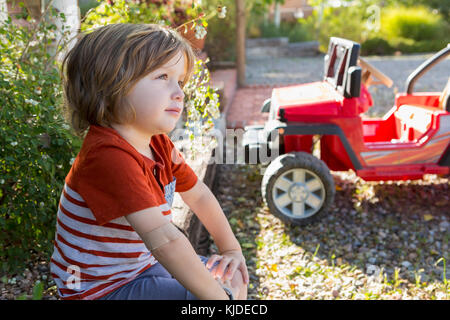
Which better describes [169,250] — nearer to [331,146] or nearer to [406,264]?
[406,264]

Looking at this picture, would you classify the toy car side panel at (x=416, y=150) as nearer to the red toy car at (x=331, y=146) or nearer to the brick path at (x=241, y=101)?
the red toy car at (x=331, y=146)

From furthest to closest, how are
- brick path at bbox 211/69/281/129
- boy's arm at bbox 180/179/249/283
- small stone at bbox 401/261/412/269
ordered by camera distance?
brick path at bbox 211/69/281/129 < small stone at bbox 401/261/412/269 < boy's arm at bbox 180/179/249/283

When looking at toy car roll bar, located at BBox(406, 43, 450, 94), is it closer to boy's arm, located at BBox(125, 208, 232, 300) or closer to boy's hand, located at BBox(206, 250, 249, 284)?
boy's hand, located at BBox(206, 250, 249, 284)

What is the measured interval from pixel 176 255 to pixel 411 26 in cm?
1299

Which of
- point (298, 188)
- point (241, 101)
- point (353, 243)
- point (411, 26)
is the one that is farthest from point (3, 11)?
point (411, 26)

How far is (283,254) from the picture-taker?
2639mm

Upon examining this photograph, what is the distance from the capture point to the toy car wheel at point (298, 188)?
279 cm

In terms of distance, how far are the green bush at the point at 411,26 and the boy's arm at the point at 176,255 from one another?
12.5 m

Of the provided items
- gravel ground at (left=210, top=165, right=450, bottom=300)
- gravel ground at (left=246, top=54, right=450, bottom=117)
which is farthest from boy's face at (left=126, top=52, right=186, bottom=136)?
gravel ground at (left=246, top=54, right=450, bottom=117)

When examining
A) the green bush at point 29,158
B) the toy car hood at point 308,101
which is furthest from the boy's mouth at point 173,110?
the toy car hood at point 308,101

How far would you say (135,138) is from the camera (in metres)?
1.25

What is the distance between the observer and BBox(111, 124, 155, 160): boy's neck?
48.6 inches
